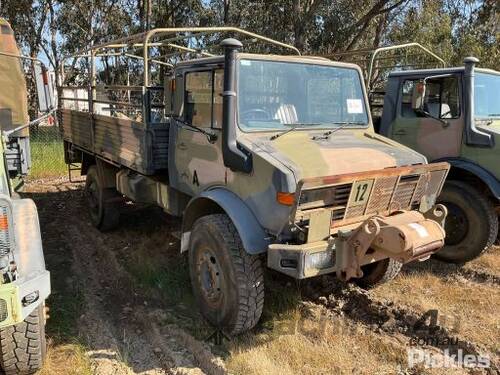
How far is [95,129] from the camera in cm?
646

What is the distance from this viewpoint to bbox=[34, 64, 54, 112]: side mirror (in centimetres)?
436

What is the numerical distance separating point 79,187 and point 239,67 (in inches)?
271

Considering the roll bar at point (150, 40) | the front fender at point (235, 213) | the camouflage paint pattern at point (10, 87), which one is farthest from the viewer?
the camouflage paint pattern at point (10, 87)

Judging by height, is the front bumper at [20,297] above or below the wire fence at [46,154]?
above

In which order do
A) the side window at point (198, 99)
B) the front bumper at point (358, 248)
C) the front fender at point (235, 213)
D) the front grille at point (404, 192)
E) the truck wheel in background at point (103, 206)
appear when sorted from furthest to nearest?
the truck wheel in background at point (103, 206), the side window at point (198, 99), the front grille at point (404, 192), the front fender at point (235, 213), the front bumper at point (358, 248)

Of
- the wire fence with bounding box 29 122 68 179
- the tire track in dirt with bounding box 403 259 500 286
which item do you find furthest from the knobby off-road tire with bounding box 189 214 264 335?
the wire fence with bounding box 29 122 68 179

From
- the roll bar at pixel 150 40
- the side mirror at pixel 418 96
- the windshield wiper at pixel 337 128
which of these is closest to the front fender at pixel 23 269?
the roll bar at pixel 150 40

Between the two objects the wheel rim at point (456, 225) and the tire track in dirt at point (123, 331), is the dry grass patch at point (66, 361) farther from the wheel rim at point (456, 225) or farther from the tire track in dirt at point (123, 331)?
the wheel rim at point (456, 225)

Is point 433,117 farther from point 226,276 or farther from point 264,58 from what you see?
point 226,276

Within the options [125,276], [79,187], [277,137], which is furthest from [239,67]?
[79,187]

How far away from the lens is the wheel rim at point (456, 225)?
5.64 metres

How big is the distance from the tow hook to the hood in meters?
0.47

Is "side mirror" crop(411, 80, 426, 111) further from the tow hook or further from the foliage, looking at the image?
the foliage

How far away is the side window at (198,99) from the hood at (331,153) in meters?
0.59
